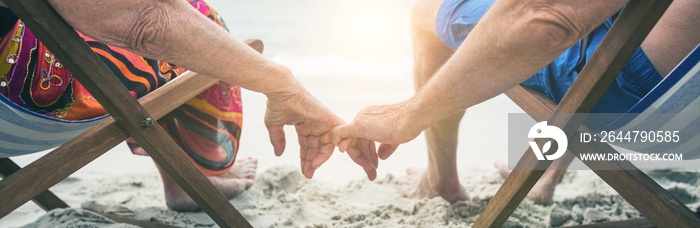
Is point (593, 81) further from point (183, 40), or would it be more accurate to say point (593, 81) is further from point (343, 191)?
point (343, 191)

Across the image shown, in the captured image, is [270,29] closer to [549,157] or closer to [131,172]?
[131,172]

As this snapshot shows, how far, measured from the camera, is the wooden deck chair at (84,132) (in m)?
1.27

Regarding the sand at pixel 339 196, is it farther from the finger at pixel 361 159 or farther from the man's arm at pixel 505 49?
the man's arm at pixel 505 49

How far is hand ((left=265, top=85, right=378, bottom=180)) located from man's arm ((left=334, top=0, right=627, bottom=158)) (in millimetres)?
398

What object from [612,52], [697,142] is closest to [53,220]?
[612,52]

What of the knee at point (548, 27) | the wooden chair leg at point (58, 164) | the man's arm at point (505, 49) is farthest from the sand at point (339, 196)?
the knee at point (548, 27)

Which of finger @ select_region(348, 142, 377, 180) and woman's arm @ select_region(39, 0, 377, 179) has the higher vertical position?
woman's arm @ select_region(39, 0, 377, 179)

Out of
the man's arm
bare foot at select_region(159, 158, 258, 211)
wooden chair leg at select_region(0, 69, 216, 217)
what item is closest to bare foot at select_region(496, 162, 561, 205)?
the man's arm

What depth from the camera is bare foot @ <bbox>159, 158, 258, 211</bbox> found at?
2.29m

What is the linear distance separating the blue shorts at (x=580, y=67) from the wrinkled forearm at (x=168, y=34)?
1.98 ft

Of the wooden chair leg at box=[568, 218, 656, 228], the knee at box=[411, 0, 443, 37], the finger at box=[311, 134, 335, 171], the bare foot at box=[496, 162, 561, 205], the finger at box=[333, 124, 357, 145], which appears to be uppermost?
the knee at box=[411, 0, 443, 37]

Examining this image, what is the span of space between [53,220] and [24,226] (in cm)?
10

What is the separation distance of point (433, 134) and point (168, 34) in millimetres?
1211

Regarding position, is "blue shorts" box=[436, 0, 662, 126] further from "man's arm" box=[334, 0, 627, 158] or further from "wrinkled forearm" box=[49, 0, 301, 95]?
"wrinkled forearm" box=[49, 0, 301, 95]
